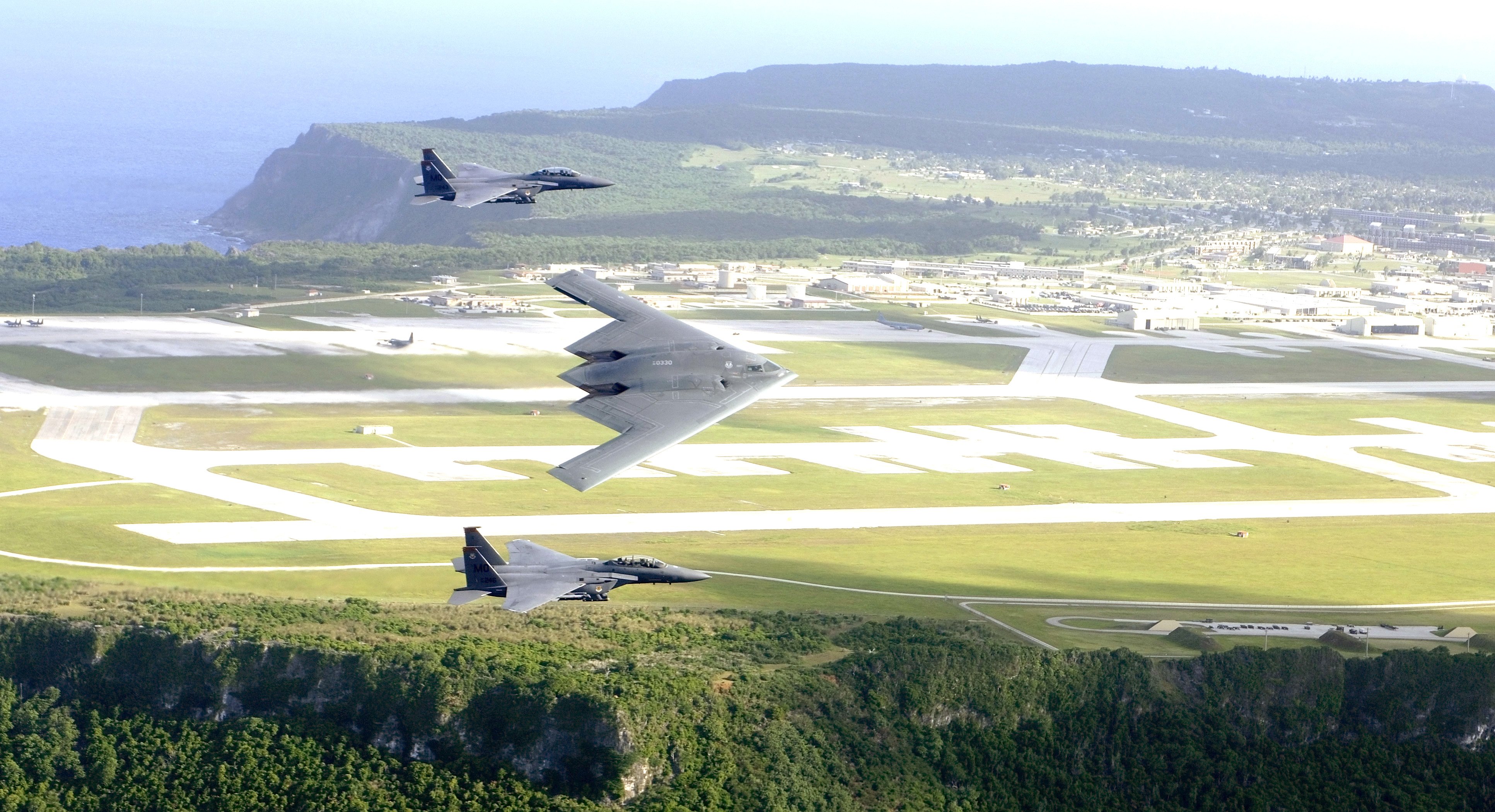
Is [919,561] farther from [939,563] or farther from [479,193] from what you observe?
[479,193]

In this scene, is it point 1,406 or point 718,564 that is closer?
point 718,564

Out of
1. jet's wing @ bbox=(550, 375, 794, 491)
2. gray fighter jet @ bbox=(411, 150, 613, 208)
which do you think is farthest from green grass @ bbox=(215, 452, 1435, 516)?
jet's wing @ bbox=(550, 375, 794, 491)

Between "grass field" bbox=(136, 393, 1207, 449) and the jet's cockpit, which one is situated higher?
the jet's cockpit

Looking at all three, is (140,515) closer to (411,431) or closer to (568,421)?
(411,431)

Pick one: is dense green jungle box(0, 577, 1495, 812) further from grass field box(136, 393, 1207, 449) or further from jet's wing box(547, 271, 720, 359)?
grass field box(136, 393, 1207, 449)

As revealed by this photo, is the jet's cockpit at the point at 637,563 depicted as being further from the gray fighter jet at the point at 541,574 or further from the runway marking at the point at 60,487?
the runway marking at the point at 60,487

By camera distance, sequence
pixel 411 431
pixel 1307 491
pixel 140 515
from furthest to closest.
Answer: pixel 411 431 → pixel 1307 491 → pixel 140 515

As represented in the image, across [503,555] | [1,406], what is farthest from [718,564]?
[1,406]
